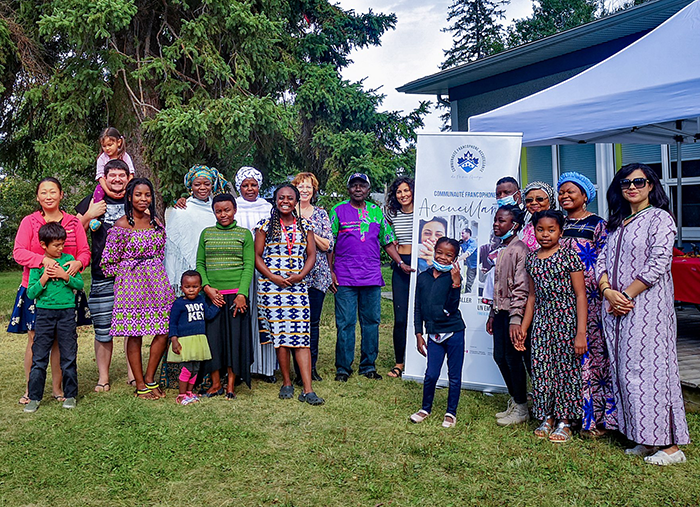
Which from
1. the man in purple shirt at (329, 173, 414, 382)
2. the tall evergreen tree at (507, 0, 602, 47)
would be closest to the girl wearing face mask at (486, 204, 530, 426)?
the man in purple shirt at (329, 173, 414, 382)

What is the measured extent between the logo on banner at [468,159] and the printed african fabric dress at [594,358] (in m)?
1.45

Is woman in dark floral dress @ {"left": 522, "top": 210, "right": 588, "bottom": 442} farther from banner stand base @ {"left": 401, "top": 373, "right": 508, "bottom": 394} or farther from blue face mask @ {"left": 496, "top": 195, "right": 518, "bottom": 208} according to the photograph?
banner stand base @ {"left": 401, "top": 373, "right": 508, "bottom": 394}

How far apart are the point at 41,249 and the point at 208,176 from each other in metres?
1.47

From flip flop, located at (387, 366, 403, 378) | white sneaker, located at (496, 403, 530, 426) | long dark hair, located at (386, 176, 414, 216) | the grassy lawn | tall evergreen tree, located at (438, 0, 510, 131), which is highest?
tall evergreen tree, located at (438, 0, 510, 131)

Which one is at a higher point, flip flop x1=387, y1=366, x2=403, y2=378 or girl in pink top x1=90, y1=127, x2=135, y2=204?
girl in pink top x1=90, y1=127, x2=135, y2=204

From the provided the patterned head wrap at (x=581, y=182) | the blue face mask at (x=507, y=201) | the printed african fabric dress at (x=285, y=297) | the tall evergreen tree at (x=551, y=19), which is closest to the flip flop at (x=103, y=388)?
the printed african fabric dress at (x=285, y=297)

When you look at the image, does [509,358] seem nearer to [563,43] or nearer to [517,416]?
[517,416]

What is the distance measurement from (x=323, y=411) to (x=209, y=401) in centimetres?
98

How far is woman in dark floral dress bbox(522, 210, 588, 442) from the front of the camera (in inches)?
153

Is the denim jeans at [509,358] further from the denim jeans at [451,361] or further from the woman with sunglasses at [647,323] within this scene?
the woman with sunglasses at [647,323]

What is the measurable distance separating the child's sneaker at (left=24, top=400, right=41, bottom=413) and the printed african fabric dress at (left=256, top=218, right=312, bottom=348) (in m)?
1.82

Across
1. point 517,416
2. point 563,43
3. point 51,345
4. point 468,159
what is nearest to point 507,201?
point 468,159

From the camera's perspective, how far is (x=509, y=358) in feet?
14.4

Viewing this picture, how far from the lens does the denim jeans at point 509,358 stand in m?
4.37
